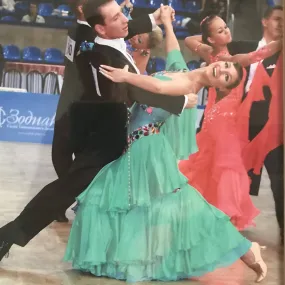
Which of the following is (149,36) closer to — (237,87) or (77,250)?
(237,87)

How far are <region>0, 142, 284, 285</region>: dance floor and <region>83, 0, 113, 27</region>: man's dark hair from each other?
0.37 m

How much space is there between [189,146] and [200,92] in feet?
0.53

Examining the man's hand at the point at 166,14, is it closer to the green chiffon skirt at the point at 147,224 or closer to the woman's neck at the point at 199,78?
the woman's neck at the point at 199,78

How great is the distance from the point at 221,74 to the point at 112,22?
335mm

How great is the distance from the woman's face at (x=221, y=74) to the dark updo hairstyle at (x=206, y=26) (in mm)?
68

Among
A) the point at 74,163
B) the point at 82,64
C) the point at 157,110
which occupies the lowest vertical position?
the point at 74,163

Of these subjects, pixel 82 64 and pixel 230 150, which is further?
pixel 230 150

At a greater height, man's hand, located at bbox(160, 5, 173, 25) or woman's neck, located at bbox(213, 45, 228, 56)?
man's hand, located at bbox(160, 5, 173, 25)

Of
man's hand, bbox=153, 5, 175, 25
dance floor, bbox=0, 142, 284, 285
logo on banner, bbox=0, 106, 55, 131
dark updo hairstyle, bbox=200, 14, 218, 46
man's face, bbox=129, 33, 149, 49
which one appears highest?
man's hand, bbox=153, 5, 175, 25

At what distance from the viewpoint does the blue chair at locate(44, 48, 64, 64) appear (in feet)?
4.41

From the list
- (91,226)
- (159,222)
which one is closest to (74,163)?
(91,226)

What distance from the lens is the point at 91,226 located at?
1.38 m

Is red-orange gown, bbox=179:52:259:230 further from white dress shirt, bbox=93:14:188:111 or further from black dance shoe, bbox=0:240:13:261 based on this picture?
black dance shoe, bbox=0:240:13:261

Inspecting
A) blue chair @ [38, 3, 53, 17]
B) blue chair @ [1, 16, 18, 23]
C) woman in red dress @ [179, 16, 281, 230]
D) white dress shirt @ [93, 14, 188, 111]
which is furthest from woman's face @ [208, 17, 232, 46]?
blue chair @ [1, 16, 18, 23]
